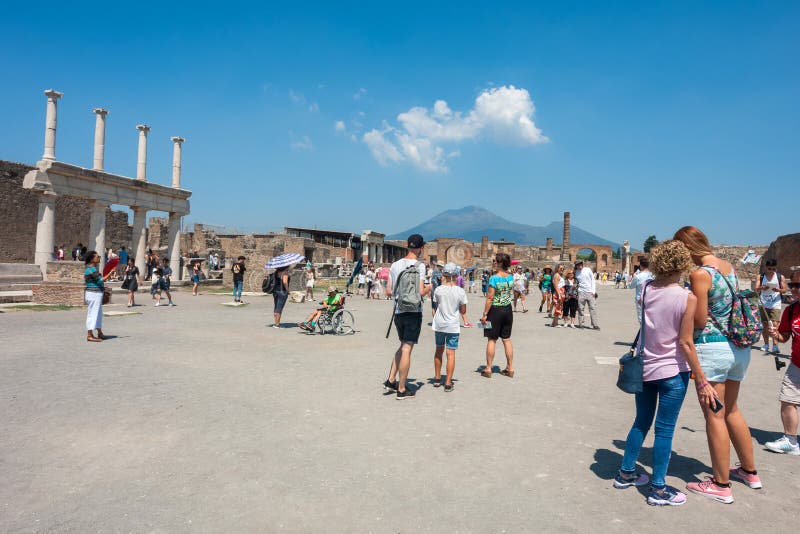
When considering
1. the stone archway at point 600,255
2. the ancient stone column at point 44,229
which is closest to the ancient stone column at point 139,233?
the ancient stone column at point 44,229

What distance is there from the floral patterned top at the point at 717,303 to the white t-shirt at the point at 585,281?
353 inches

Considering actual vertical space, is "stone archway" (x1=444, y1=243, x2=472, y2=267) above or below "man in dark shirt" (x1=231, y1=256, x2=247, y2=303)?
above

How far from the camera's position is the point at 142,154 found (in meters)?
24.0

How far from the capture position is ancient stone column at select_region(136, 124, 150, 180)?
23.7 m

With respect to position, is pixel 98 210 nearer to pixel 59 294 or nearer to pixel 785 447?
pixel 59 294

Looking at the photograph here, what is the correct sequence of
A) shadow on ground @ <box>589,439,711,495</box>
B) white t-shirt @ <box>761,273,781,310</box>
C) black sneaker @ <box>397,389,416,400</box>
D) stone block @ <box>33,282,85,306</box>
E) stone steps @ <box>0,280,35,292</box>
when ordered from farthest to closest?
stone steps @ <box>0,280,35,292</box> → stone block @ <box>33,282,85,306</box> → white t-shirt @ <box>761,273,781,310</box> → black sneaker @ <box>397,389,416,400</box> → shadow on ground @ <box>589,439,711,495</box>

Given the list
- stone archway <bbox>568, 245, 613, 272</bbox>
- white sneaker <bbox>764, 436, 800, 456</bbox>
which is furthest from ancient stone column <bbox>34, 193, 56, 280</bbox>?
stone archway <bbox>568, 245, 613, 272</bbox>

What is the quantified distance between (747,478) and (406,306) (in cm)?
349

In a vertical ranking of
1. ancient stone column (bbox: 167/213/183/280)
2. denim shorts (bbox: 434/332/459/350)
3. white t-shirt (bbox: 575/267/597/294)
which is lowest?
denim shorts (bbox: 434/332/459/350)

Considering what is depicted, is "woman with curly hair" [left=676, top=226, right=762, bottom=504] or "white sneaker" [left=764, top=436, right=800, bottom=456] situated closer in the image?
"woman with curly hair" [left=676, top=226, right=762, bottom=504]

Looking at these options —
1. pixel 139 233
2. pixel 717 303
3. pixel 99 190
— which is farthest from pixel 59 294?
pixel 717 303

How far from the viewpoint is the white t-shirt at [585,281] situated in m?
12.2

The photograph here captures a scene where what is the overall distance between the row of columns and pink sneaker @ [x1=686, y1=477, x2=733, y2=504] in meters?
21.3

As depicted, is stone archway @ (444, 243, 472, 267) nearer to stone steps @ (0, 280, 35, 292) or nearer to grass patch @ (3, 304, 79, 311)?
stone steps @ (0, 280, 35, 292)
